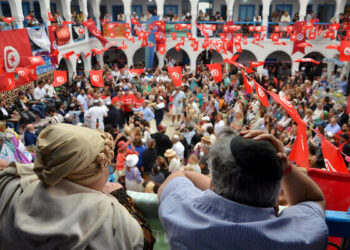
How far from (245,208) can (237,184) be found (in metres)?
0.09

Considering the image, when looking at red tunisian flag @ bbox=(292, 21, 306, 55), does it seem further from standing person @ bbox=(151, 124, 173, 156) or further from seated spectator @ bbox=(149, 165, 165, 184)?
seated spectator @ bbox=(149, 165, 165, 184)

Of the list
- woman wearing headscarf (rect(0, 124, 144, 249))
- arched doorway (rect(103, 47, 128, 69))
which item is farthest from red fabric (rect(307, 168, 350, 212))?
arched doorway (rect(103, 47, 128, 69))

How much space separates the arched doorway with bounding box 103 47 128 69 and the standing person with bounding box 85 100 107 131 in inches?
571

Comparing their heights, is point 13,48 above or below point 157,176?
above

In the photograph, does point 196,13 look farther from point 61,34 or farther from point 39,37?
point 39,37

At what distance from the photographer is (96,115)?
26.2 feet

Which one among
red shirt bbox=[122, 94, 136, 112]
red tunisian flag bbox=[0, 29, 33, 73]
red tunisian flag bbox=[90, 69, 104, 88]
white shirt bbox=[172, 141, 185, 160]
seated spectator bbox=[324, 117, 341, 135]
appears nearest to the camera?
white shirt bbox=[172, 141, 185, 160]

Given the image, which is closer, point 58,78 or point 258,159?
point 258,159

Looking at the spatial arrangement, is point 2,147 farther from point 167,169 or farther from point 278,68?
point 278,68

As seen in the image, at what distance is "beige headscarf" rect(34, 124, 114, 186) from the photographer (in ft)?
3.59

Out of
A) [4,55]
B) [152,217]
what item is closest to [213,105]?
A: [4,55]

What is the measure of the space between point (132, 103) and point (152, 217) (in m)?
7.92

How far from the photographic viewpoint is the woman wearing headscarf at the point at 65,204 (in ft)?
3.40

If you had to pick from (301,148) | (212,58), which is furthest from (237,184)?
(212,58)
